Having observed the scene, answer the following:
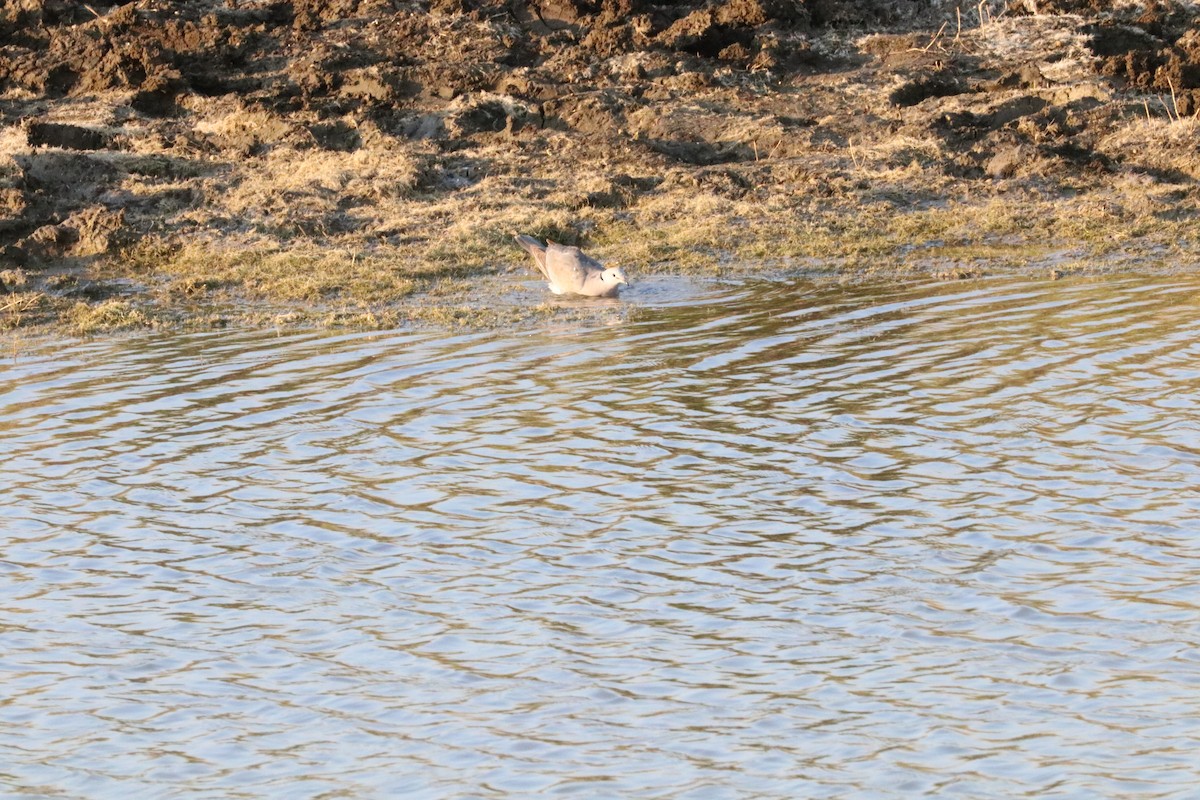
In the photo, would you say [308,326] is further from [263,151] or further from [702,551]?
[702,551]

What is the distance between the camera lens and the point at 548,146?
15.7 metres

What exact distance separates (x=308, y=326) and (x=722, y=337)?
9.45ft

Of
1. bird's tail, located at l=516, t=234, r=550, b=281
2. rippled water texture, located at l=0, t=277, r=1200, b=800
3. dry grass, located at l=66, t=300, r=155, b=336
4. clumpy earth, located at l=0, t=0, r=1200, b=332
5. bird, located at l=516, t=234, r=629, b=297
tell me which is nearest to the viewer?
rippled water texture, located at l=0, t=277, r=1200, b=800

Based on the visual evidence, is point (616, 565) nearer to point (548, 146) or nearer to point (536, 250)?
point (536, 250)

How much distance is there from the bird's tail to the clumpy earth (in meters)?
0.42

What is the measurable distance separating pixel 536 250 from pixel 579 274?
582mm

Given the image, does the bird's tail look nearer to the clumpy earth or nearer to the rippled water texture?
the clumpy earth

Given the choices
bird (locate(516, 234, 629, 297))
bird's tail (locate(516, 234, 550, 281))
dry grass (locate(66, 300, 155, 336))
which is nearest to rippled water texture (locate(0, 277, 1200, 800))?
dry grass (locate(66, 300, 155, 336))

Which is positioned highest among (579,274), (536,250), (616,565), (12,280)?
(12,280)

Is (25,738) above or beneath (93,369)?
beneath

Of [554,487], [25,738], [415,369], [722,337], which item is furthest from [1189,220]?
[25,738]

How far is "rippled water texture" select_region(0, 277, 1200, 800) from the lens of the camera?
5359mm

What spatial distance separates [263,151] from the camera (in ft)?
51.0

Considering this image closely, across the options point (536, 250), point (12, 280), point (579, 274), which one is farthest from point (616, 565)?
point (12, 280)
